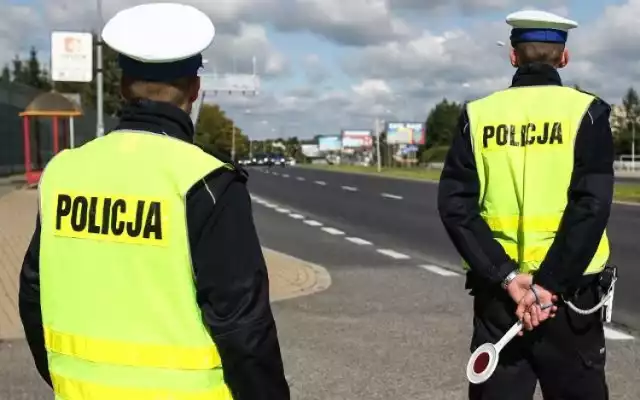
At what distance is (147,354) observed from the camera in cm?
223

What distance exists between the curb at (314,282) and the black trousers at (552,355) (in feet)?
19.8

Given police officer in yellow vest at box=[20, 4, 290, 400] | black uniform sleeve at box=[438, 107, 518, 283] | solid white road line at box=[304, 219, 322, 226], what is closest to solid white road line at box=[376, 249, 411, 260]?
solid white road line at box=[304, 219, 322, 226]

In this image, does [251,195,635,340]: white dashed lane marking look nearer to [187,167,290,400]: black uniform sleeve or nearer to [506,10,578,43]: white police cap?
[506,10,578,43]: white police cap

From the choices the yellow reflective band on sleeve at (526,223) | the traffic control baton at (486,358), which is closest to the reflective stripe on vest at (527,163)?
the yellow reflective band on sleeve at (526,223)

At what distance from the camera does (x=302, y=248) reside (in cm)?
1536

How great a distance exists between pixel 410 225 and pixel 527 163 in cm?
1637

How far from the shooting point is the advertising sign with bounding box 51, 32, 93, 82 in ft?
109

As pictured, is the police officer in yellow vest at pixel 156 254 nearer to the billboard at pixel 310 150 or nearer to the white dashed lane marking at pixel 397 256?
the white dashed lane marking at pixel 397 256

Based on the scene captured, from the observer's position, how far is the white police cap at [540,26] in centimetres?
343

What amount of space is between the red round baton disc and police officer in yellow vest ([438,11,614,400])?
0.26 ft

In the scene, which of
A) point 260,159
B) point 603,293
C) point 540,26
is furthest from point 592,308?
point 260,159

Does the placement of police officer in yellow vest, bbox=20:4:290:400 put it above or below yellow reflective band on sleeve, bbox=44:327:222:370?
above

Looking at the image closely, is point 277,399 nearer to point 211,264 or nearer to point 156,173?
point 211,264

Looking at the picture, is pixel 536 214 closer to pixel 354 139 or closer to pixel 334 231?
pixel 334 231
